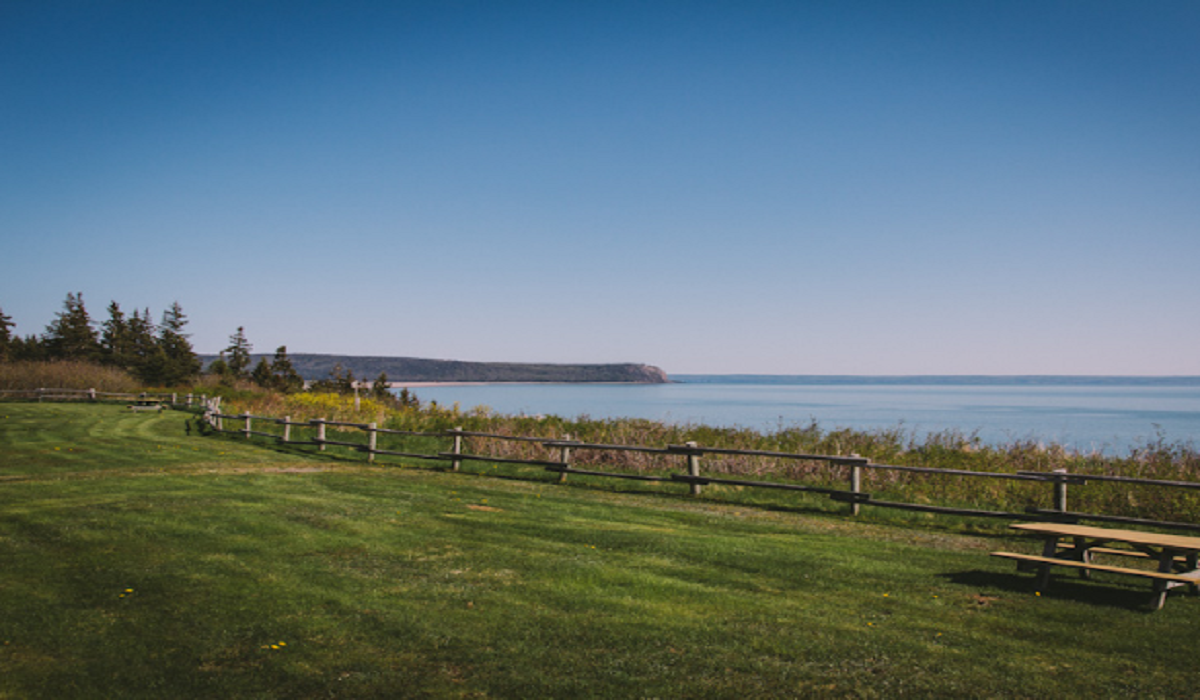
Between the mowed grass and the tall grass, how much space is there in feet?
154

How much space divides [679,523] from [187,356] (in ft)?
236

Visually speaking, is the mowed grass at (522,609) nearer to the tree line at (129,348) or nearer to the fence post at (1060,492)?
the fence post at (1060,492)

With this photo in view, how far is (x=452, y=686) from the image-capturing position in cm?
511

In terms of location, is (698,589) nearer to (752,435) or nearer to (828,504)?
(828,504)

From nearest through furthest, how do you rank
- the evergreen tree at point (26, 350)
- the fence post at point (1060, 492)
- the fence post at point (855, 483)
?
the fence post at point (1060, 492), the fence post at point (855, 483), the evergreen tree at point (26, 350)

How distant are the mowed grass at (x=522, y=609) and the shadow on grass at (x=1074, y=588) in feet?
0.17

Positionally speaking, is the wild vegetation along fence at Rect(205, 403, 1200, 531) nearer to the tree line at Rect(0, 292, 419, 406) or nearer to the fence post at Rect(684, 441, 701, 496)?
the fence post at Rect(684, 441, 701, 496)

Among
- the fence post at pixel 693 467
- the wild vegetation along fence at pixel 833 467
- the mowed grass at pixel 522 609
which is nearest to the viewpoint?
the mowed grass at pixel 522 609

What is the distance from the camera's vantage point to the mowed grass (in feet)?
17.4

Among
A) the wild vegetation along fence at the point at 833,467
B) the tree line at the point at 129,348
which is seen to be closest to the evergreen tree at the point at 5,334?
the tree line at the point at 129,348

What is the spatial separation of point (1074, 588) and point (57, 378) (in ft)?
200

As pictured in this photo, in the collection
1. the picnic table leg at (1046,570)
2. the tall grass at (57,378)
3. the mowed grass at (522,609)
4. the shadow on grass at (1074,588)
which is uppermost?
the tall grass at (57,378)

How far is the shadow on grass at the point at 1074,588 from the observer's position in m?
7.79

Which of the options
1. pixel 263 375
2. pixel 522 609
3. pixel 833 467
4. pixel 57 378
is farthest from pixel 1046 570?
pixel 57 378
